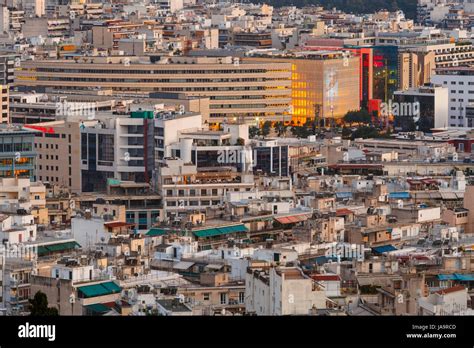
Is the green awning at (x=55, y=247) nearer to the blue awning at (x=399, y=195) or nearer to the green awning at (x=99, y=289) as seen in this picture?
the green awning at (x=99, y=289)

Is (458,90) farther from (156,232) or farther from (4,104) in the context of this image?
(156,232)

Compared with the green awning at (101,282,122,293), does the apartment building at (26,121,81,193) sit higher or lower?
lower

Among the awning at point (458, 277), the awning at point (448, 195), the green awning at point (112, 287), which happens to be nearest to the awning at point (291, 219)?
the awning at point (448, 195)

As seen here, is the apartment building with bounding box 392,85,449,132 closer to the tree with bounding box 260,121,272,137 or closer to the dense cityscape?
the dense cityscape

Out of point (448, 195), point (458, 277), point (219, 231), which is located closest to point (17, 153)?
point (448, 195)

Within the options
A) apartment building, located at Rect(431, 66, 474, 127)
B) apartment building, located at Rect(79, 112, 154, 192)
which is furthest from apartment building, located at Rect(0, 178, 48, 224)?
apartment building, located at Rect(431, 66, 474, 127)

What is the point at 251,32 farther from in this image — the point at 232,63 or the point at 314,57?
the point at 232,63
